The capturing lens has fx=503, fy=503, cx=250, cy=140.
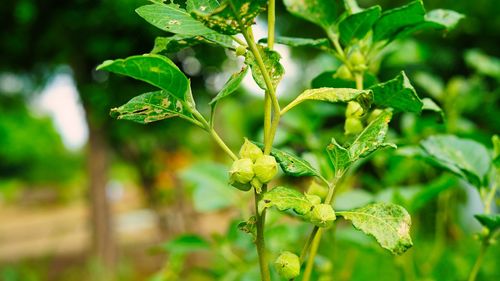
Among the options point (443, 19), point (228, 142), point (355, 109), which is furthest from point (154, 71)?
point (228, 142)

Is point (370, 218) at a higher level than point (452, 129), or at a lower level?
higher

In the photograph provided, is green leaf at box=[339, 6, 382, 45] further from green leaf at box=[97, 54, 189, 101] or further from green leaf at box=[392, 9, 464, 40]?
green leaf at box=[97, 54, 189, 101]

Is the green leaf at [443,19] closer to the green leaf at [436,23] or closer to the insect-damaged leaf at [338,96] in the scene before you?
the green leaf at [436,23]

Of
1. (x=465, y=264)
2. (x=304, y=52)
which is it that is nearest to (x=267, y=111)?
(x=465, y=264)

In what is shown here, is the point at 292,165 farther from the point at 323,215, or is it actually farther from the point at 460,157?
the point at 460,157

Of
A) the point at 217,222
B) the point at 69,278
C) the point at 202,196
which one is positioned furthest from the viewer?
the point at 217,222

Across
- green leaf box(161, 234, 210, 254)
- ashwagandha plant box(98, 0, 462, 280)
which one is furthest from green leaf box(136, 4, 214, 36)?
green leaf box(161, 234, 210, 254)

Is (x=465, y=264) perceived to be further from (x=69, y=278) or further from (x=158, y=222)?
(x=69, y=278)

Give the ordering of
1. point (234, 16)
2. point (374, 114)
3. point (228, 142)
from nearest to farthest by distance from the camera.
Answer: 1. point (234, 16)
2. point (374, 114)
3. point (228, 142)

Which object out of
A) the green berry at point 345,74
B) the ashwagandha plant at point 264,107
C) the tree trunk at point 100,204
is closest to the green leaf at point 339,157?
the ashwagandha plant at point 264,107
